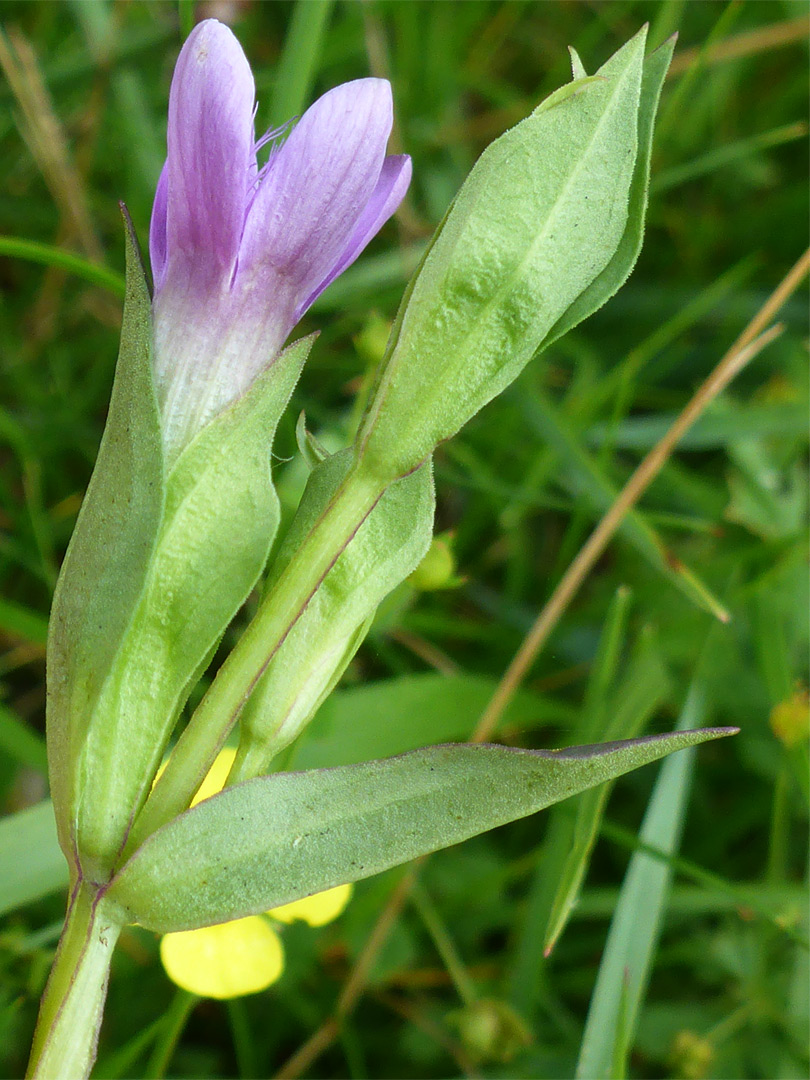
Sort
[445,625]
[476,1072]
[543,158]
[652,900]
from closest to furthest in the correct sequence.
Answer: [543,158] < [652,900] < [476,1072] < [445,625]

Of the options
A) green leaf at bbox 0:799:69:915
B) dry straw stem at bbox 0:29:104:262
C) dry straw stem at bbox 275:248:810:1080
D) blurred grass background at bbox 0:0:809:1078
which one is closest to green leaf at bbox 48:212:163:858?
green leaf at bbox 0:799:69:915

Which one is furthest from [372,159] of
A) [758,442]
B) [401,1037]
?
[401,1037]

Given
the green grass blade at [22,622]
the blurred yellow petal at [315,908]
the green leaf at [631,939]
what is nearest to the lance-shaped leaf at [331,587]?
the blurred yellow petal at [315,908]

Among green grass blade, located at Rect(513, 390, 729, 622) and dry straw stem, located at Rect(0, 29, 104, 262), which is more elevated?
dry straw stem, located at Rect(0, 29, 104, 262)

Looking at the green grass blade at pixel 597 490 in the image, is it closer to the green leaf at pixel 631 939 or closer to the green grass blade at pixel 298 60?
the green leaf at pixel 631 939

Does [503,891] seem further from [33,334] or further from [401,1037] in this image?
[33,334]

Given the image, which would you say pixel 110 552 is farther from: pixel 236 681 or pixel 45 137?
pixel 45 137

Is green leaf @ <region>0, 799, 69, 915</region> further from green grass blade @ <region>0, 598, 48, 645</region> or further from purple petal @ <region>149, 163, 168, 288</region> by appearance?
purple petal @ <region>149, 163, 168, 288</region>
